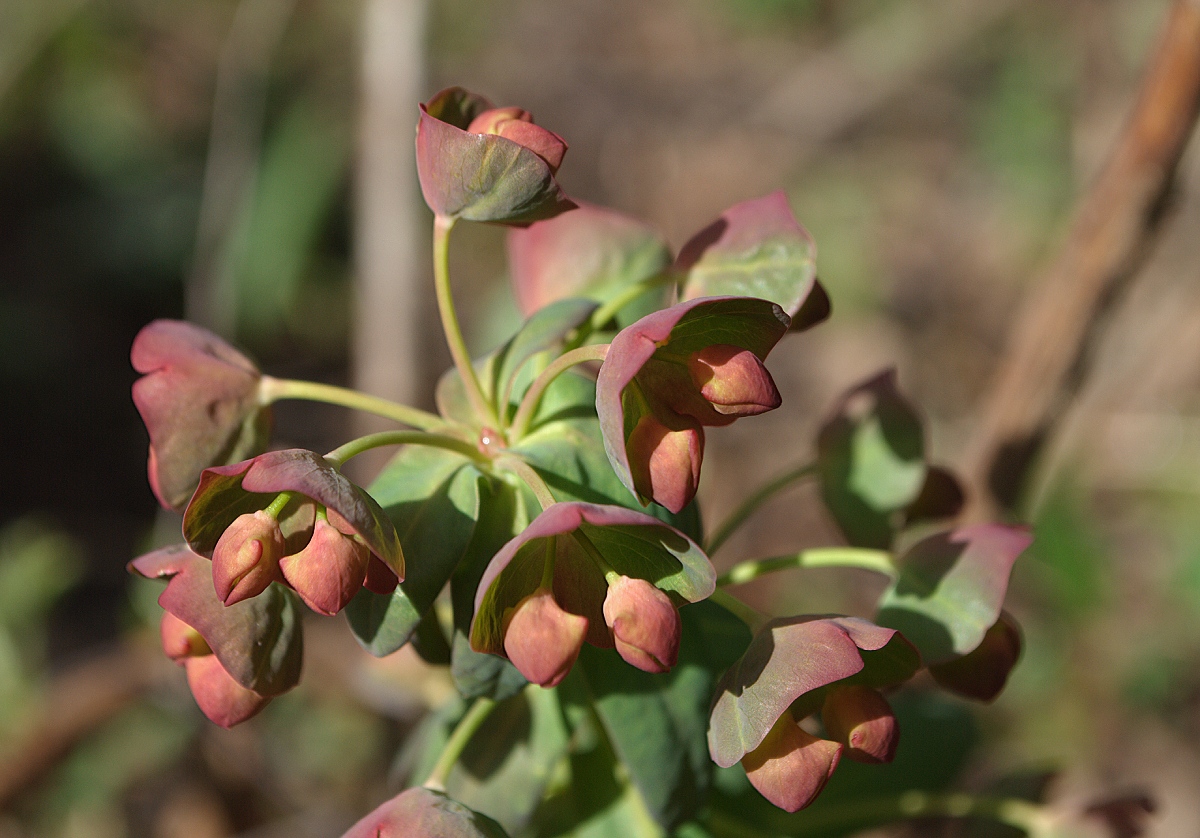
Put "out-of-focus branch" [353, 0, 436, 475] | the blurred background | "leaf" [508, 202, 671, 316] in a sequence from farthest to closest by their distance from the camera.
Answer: "out-of-focus branch" [353, 0, 436, 475], the blurred background, "leaf" [508, 202, 671, 316]

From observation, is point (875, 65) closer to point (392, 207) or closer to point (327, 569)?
point (392, 207)

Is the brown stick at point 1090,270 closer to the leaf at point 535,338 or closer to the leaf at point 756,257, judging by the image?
the leaf at point 756,257

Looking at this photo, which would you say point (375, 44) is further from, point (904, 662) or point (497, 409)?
point (904, 662)

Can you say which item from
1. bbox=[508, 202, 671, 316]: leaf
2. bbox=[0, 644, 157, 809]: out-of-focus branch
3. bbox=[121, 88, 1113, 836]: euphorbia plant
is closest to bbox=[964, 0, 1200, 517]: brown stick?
bbox=[121, 88, 1113, 836]: euphorbia plant

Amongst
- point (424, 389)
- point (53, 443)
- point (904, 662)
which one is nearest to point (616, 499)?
point (904, 662)

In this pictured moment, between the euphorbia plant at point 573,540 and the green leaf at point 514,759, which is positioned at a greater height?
the euphorbia plant at point 573,540

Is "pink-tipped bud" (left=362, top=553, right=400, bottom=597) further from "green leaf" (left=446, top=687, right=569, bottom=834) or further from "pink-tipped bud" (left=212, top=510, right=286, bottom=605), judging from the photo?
"green leaf" (left=446, top=687, right=569, bottom=834)

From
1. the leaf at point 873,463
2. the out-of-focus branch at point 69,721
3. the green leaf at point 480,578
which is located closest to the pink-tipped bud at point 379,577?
the green leaf at point 480,578
